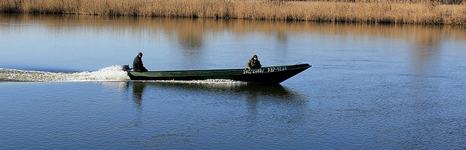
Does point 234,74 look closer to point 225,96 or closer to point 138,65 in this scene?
point 225,96

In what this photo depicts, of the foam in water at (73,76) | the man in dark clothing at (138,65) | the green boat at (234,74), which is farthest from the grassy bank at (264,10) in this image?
the man in dark clothing at (138,65)

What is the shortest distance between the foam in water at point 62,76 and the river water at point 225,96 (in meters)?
0.05

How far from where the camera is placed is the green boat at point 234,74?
56.2ft

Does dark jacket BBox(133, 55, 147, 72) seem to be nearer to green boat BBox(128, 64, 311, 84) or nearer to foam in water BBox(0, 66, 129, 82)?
green boat BBox(128, 64, 311, 84)

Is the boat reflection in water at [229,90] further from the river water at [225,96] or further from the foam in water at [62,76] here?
the foam in water at [62,76]

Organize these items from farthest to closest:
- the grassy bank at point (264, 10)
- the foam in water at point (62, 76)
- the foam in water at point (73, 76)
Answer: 1. the grassy bank at point (264, 10)
2. the foam in water at point (62, 76)
3. the foam in water at point (73, 76)

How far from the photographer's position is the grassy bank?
132 ft

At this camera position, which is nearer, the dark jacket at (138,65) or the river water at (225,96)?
the river water at (225,96)

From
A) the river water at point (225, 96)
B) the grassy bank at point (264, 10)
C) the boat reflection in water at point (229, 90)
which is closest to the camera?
the river water at point (225, 96)

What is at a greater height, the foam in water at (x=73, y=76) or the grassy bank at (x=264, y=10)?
the grassy bank at (x=264, y=10)

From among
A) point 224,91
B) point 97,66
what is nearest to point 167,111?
point 224,91

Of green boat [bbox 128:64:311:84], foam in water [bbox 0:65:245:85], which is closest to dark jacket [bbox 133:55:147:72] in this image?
green boat [bbox 128:64:311:84]

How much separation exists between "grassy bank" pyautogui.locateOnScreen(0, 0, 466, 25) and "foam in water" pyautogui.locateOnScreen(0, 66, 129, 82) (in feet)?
75.6

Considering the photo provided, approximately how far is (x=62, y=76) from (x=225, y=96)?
15.3 feet
